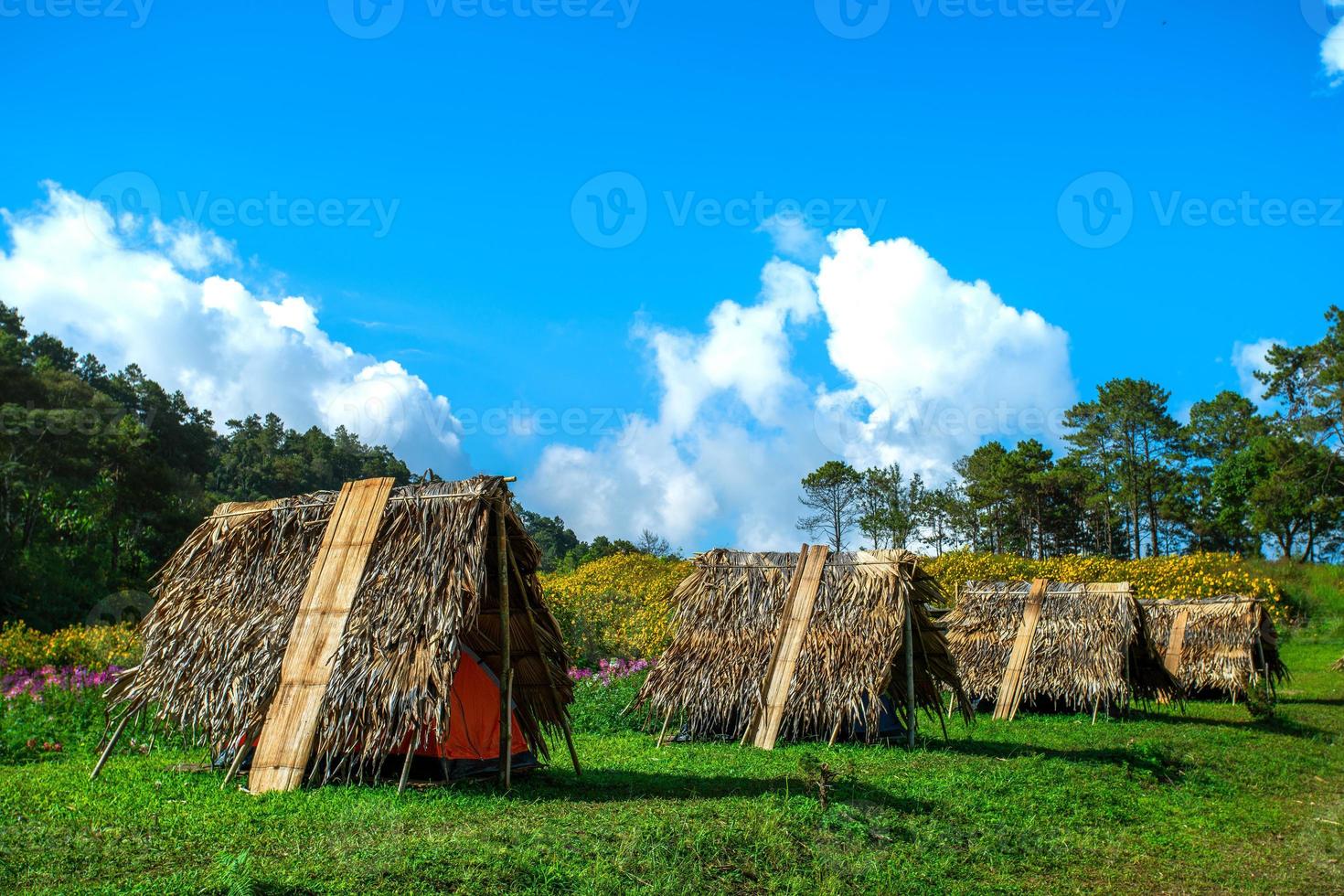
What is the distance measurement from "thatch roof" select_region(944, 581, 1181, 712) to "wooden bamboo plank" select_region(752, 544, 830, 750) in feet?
20.3

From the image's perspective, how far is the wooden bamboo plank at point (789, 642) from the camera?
1016 cm

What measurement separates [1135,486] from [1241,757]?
3116cm

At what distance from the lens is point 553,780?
7.68 m

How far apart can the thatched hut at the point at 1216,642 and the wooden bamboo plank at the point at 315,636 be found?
1591 centimetres

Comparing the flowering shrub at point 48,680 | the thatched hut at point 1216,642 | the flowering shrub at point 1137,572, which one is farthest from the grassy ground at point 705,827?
the flowering shrub at point 1137,572

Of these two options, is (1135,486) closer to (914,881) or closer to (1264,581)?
(1264,581)

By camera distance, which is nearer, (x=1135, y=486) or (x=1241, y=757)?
(x=1241, y=757)

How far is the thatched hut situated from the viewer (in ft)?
60.0

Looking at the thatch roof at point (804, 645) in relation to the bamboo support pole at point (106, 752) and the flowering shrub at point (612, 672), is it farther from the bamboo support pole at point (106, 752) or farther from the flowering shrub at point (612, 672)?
the bamboo support pole at point (106, 752)

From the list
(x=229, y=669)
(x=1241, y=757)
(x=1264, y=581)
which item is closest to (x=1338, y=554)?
(x=1264, y=581)

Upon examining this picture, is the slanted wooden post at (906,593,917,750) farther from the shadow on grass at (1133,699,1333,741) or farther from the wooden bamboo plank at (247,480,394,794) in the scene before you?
the shadow on grass at (1133,699,1333,741)

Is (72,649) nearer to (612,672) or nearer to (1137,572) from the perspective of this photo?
(612,672)

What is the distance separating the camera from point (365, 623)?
7176mm

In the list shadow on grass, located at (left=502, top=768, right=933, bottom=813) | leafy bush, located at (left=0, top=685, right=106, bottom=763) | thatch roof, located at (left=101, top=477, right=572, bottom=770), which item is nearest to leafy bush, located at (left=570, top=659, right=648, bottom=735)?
shadow on grass, located at (left=502, top=768, right=933, bottom=813)
